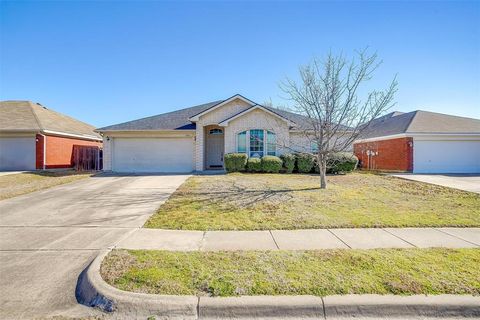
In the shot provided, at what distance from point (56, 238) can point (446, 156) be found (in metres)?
24.0

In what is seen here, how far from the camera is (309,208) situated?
731 cm

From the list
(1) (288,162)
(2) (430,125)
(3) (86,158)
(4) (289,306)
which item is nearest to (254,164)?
(1) (288,162)

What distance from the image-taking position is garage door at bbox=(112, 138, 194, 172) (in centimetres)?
1772

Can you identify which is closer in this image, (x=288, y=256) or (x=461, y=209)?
(x=288, y=256)

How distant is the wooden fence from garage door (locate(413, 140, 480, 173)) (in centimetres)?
2578

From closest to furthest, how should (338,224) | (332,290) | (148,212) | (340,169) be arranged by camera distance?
1. (332,290)
2. (338,224)
3. (148,212)
4. (340,169)

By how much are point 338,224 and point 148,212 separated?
5.18m

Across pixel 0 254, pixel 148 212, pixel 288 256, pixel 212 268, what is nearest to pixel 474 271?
pixel 288 256

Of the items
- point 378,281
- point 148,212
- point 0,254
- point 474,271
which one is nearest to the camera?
point 378,281

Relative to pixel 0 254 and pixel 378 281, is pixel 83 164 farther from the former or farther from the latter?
pixel 378 281

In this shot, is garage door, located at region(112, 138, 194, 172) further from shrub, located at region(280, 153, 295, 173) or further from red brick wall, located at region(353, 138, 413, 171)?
red brick wall, located at region(353, 138, 413, 171)

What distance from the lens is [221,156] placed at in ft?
63.0

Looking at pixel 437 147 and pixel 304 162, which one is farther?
pixel 437 147

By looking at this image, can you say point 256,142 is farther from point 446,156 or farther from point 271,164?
point 446,156
